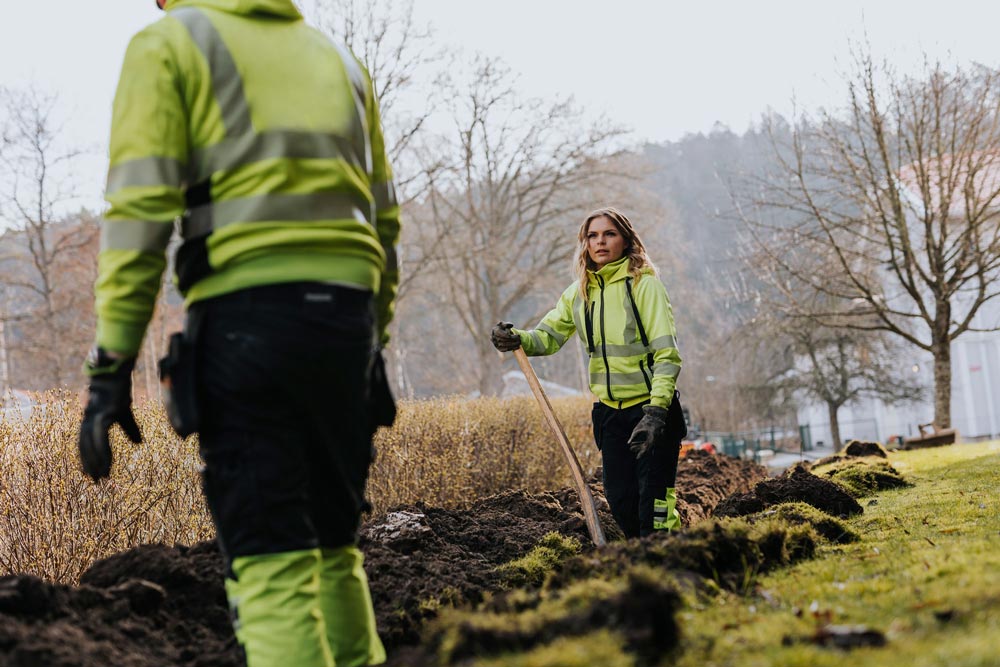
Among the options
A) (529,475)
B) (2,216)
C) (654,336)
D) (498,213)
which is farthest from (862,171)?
(2,216)

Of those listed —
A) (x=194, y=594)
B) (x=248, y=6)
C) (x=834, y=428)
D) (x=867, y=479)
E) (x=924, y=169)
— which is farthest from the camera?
(x=834, y=428)

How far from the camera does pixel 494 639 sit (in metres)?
2.07

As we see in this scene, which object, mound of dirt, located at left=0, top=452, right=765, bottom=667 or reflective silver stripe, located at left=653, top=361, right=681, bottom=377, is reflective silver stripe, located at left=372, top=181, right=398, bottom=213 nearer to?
mound of dirt, located at left=0, top=452, right=765, bottom=667

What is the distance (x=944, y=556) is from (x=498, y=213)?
30262 mm

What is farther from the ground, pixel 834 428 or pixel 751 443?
pixel 834 428

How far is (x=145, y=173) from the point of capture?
2422 millimetres

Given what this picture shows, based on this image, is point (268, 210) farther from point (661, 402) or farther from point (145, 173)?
point (661, 402)

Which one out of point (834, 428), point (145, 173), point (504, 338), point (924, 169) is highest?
point (924, 169)

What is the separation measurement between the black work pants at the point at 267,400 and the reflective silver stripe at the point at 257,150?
13.8 inches

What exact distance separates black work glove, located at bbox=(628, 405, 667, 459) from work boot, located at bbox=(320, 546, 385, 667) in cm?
211

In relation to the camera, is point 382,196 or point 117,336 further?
point 382,196

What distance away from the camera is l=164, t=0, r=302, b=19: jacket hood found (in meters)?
2.64

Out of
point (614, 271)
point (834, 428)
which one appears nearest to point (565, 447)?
point (614, 271)

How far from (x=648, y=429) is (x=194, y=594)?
2.17 meters
